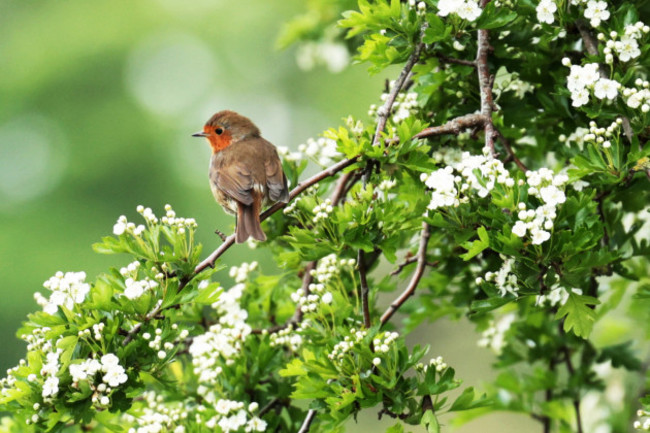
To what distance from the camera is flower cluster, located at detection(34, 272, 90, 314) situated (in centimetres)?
254

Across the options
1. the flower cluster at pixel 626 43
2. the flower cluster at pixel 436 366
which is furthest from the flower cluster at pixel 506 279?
the flower cluster at pixel 626 43

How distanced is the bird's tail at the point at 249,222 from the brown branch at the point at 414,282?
1.91 ft

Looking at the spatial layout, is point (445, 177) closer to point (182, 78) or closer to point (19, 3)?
point (182, 78)

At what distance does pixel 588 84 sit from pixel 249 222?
4.48ft

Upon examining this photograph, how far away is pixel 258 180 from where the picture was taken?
361 cm

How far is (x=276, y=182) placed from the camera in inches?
137

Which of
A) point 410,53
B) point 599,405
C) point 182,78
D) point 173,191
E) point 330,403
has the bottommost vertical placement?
point 330,403

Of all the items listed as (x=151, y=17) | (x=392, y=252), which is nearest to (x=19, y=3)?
(x=151, y=17)

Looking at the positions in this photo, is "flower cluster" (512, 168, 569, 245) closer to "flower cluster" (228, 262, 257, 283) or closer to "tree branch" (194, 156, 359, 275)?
→ "tree branch" (194, 156, 359, 275)

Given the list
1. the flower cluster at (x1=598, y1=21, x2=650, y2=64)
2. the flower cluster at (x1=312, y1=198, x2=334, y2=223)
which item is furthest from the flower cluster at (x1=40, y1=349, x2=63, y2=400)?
the flower cluster at (x1=598, y1=21, x2=650, y2=64)

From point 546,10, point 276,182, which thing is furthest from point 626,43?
point 276,182

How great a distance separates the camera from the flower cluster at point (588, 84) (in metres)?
2.61

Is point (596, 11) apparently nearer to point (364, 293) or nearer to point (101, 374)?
point (364, 293)

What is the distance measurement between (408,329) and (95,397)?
149 cm
